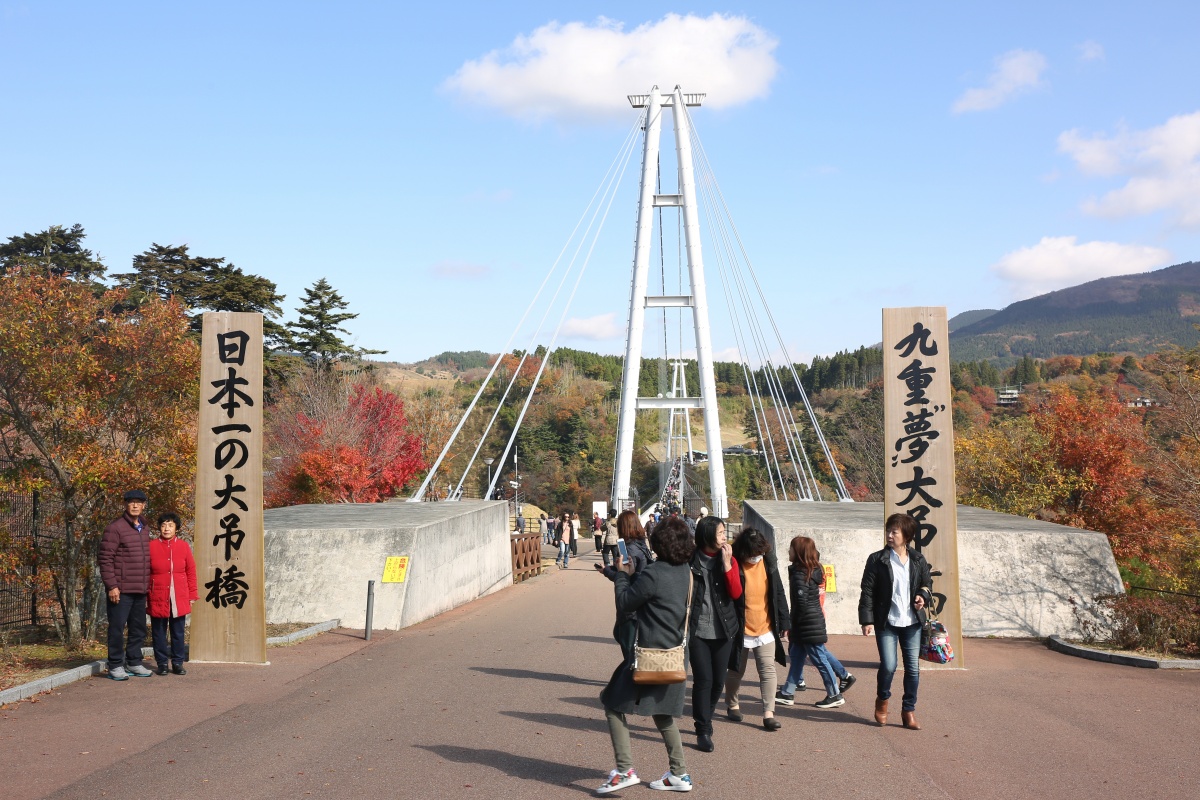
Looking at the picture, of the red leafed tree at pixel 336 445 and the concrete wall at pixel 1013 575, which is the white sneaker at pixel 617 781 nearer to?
the concrete wall at pixel 1013 575

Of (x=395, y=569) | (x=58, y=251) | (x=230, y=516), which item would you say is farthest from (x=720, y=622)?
(x=58, y=251)

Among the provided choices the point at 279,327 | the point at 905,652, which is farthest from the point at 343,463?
the point at 905,652

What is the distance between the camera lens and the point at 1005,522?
42.0 ft

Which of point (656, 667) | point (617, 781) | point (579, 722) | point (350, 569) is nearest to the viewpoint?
point (656, 667)

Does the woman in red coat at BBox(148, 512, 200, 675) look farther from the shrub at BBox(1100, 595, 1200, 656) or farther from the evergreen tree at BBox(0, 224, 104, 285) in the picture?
the evergreen tree at BBox(0, 224, 104, 285)

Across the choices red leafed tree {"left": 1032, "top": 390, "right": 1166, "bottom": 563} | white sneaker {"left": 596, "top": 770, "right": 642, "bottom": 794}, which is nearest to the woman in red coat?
white sneaker {"left": 596, "top": 770, "right": 642, "bottom": 794}

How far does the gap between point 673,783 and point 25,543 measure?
8407mm

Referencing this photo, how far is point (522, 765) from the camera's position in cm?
555

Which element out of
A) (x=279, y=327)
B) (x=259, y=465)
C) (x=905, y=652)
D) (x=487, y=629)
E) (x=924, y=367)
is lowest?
(x=487, y=629)

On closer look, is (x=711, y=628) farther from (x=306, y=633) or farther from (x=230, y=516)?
(x=306, y=633)

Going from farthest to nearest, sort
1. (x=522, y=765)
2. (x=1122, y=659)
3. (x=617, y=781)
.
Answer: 1. (x=1122, y=659)
2. (x=522, y=765)
3. (x=617, y=781)

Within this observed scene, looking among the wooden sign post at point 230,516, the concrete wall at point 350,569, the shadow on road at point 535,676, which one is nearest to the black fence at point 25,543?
the concrete wall at point 350,569

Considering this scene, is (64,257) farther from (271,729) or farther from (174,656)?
(271,729)

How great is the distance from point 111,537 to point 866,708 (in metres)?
6.03
